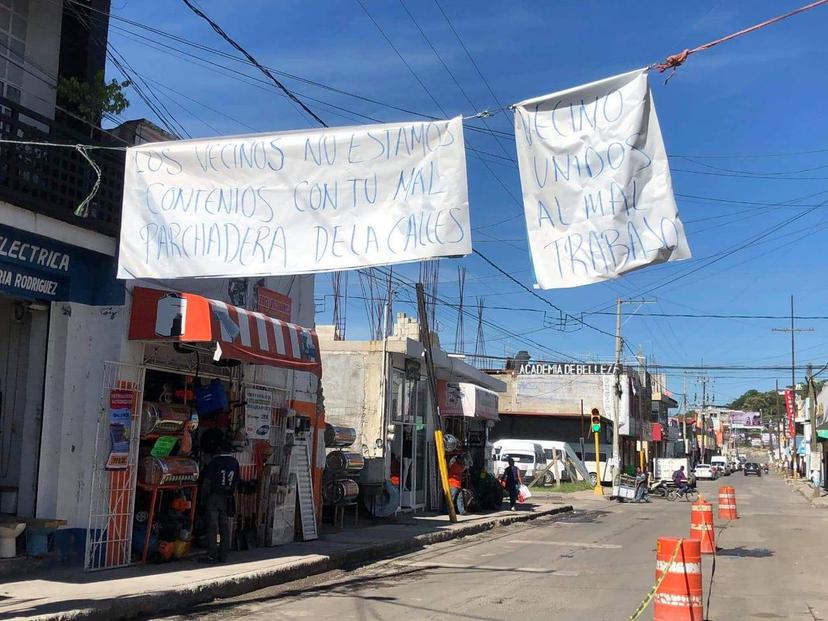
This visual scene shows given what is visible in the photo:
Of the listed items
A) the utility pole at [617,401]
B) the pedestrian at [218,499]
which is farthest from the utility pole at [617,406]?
the pedestrian at [218,499]

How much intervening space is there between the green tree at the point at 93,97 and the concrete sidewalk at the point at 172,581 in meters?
6.07

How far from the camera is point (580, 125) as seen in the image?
691 centimetres

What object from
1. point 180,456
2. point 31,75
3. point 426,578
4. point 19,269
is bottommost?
point 426,578

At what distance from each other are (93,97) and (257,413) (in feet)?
18.4

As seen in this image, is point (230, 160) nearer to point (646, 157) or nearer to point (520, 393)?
point (646, 157)

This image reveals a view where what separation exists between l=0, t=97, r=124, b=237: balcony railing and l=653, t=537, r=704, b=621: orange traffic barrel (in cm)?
792

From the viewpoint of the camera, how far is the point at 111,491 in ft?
33.6

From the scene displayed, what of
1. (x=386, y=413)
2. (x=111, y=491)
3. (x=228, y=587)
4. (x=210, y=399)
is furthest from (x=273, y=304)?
(x=386, y=413)

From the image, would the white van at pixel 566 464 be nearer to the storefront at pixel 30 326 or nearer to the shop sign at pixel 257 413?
the shop sign at pixel 257 413

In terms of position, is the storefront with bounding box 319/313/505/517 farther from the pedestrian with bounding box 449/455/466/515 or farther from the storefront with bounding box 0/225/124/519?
the storefront with bounding box 0/225/124/519

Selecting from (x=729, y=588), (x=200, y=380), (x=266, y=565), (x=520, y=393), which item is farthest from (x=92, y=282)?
(x=520, y=393)

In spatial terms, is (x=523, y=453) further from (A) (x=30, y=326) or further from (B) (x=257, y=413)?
(A) (x=30, y=326)

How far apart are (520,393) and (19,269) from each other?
48.0 meters

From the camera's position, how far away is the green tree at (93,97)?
36.2 ft
